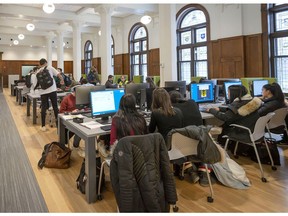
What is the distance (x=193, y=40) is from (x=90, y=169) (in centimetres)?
801

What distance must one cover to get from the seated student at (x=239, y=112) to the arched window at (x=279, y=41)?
450 centimetres

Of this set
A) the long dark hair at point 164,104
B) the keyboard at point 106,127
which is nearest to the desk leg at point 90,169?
the keyboard at point 106,127

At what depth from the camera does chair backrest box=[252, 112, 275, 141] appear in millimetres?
3078

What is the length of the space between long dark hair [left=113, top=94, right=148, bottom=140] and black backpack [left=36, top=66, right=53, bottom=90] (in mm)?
3368

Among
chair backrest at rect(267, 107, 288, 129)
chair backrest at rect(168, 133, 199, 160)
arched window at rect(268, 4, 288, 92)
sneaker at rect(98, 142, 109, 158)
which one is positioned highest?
arched window at rect(268, 4, 288, 92)

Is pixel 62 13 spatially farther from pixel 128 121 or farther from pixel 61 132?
pixel 128 121

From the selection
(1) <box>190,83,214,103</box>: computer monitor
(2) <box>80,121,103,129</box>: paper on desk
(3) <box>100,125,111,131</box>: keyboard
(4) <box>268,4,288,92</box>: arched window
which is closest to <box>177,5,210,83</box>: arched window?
(4) <box>268,4,288,92</box>: arched window

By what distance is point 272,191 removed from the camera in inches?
109

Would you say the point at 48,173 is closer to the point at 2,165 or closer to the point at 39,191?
the point at 39,191

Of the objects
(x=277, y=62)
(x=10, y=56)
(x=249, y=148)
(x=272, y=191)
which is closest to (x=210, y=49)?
(x=277, y=62)

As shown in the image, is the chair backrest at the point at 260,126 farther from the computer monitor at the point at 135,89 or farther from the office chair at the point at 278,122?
the computer monitor at the point at 135,89

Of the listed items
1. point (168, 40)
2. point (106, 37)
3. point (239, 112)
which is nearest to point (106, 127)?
point (239, 112)

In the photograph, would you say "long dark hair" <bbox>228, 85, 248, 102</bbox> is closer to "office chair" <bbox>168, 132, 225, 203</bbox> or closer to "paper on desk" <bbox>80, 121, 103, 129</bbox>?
"office chair" <bbox>168, 132, 225, 203</bbox>

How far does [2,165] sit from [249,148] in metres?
3.42
